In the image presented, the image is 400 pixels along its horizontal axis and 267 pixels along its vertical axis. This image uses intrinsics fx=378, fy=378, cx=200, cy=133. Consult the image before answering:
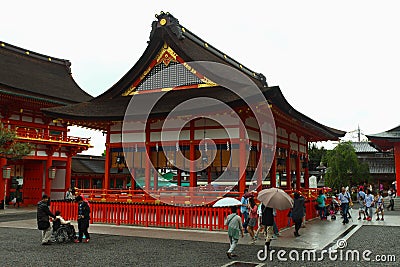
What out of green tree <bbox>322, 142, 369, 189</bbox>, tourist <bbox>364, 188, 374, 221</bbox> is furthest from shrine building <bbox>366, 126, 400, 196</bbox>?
tourist <bbox>364, 188, 374, 221</bbox>

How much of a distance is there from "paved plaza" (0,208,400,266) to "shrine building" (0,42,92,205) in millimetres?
14618

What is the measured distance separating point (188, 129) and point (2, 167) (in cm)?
1802

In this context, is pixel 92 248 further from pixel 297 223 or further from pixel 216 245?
pixel 297 223

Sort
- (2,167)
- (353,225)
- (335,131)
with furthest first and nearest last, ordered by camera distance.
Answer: (2,167) → (335,131) → (353,225)

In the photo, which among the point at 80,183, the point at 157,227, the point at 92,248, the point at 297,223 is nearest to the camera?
the point at 92,248

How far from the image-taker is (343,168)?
37.0 meters

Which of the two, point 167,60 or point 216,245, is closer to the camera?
point 216,245

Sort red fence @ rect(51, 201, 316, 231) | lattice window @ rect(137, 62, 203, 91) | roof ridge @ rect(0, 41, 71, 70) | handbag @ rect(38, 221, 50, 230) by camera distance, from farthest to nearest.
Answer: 1. roof ridge @ rect(0, 41, 71, 70)
2. lattice window @ rect(137, 62, 203, 91)
3. red fence @ rect(51, 201, 316, 231)
4. handbag @ rect(38, 221, 50, 230)

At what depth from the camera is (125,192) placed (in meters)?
18.1

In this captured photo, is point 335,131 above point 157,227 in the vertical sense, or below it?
above

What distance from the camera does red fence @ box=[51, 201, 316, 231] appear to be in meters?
14.7

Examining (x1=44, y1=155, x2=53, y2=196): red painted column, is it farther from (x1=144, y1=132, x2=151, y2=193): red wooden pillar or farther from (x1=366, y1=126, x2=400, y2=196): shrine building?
(x1=366, y1=126, x2=400, y2=196): shrine building

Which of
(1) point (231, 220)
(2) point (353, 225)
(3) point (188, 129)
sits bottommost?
(2) point (353, 225)

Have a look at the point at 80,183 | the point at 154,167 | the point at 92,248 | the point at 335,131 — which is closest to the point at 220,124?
the point at 154,167
